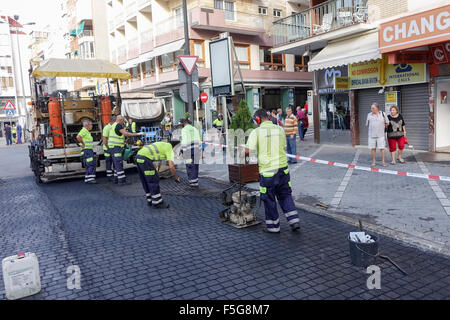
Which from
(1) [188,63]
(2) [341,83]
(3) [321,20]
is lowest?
(2) [341,83]

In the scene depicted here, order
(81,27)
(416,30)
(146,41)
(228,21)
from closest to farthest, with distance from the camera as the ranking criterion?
(416,30) < (228,21) < (146,41) < (81,27)

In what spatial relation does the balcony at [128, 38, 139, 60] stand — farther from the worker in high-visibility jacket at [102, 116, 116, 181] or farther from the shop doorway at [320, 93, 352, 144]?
the worker in high-visibility jacket at [102, 116, 116, 181]

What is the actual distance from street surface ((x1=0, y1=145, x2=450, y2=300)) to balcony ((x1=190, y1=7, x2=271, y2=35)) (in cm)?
2004

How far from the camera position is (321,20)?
16.0 m

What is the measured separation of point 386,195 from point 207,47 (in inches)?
856

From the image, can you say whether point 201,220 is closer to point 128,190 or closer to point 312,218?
point 312,218

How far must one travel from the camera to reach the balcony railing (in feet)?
45.4

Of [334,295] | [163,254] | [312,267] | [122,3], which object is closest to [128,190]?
[163,254]

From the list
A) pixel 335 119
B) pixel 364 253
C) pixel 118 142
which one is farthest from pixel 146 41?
pixel 364 253

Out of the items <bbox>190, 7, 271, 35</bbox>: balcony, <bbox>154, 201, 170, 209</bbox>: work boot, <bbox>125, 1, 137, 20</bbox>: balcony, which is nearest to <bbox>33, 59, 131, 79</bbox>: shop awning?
<bbox>154, 201, 170, 209</bbox>: work boot

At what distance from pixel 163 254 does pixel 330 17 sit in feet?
42.1

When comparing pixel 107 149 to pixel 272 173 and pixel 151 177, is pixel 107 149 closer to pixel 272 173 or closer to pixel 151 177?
pixel 151 177

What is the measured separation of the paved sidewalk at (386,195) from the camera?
5.70 metres

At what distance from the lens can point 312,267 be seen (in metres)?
4.56
